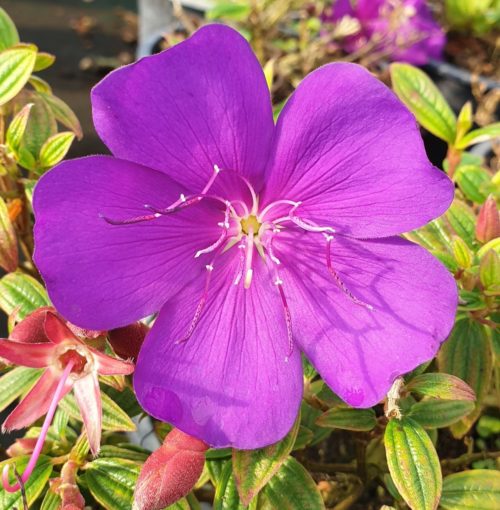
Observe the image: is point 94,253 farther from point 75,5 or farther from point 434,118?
point 75,5

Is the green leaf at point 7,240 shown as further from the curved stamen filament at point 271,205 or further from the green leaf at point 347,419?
the green leaf at point 347,419

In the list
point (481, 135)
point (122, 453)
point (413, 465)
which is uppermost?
point (481, 135)

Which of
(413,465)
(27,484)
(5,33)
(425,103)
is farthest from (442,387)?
(5,33)

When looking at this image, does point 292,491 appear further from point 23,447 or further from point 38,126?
point 38,126

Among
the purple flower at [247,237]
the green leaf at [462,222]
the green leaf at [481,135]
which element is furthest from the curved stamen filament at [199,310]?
the green leaf at [481,135]

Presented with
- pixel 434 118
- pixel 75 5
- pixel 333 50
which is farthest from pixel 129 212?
pixel 75 5

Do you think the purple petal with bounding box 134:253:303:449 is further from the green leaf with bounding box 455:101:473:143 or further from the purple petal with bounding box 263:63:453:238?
the green leaf with bounding box 455:101:473:143
